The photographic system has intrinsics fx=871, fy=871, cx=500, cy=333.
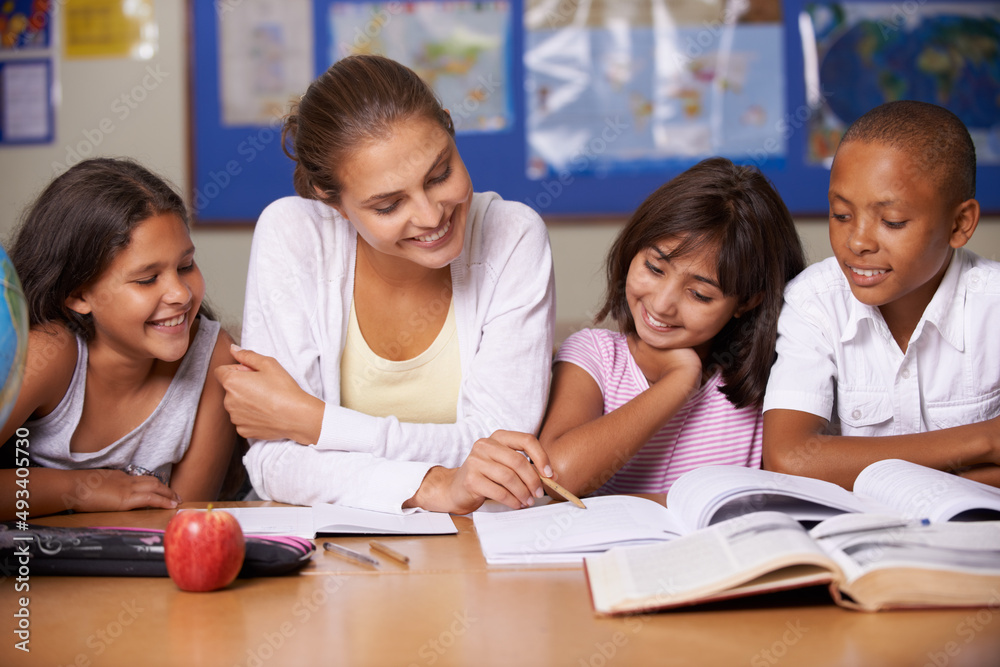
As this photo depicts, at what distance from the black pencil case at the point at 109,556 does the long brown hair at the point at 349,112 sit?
0.65 m

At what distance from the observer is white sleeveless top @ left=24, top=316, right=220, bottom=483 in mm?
1403

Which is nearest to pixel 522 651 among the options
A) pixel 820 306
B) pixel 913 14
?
pixel 820 306

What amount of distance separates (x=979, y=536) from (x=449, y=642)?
516 millimetres

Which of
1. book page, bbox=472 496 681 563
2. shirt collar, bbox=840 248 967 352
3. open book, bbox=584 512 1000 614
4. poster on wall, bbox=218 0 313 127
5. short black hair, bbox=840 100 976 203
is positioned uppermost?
poster on wall, bbox=218 0 313 127

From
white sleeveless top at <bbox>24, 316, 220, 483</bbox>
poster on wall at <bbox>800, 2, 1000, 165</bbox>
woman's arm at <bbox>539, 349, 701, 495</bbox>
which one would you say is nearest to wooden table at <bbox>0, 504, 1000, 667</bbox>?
woman's arm at <bbox>539, 349, 701, 495</bbox>

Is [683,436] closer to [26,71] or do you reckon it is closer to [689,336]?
[689,336]

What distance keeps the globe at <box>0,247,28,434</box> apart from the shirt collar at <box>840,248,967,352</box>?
3.92 feet

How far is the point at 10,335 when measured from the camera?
752mm

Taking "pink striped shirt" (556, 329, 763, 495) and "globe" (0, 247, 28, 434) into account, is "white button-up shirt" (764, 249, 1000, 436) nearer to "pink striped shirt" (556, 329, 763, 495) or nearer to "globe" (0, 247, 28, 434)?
"pink striped shirt" (556, 329, 763, 495)

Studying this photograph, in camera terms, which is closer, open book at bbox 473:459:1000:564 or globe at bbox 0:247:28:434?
globe at bbox 0:247:28:434

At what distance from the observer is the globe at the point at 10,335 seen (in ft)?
2.45

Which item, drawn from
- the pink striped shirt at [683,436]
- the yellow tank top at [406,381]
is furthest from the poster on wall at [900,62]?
the yellow tank top at [406,381]

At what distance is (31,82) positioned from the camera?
289cm

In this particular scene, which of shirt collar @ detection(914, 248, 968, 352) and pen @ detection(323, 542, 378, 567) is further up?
shirt collar @ detection(914, 248, 968, 352)
